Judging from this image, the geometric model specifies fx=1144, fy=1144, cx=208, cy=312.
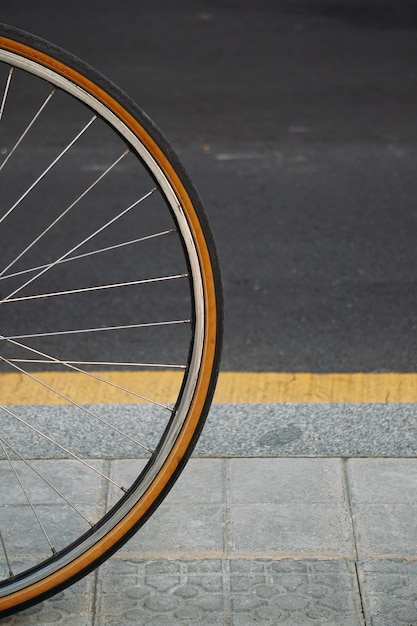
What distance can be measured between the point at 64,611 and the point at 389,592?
80cm

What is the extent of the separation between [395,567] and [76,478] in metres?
0.97

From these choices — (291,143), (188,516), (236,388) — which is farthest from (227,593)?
(291,143)

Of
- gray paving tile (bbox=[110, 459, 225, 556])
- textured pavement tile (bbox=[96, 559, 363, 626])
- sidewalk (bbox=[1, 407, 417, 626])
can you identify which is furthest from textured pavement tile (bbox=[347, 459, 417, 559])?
gray paving tile (bbox=[110, 459, 225, 556])

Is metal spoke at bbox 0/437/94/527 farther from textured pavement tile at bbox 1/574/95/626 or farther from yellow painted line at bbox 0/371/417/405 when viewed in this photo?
yellow painted line at bbox 0/371/417/405

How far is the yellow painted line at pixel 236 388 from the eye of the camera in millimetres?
3910

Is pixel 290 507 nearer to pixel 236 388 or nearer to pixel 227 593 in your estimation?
pixel 227 593

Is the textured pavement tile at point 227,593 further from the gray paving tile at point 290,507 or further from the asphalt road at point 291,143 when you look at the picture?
the asphalt road at point 291,143

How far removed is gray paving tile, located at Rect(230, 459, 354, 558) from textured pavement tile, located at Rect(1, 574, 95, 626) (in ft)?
1.42

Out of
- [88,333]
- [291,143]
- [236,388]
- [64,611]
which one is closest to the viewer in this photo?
[64,611]

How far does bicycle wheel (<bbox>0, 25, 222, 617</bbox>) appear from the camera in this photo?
8.34ft

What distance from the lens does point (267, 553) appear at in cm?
300

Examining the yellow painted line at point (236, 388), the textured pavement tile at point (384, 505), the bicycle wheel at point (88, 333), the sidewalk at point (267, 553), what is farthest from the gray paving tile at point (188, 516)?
the yellow painted line at point (236, 388)

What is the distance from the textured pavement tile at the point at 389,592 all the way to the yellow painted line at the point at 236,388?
1.04 m

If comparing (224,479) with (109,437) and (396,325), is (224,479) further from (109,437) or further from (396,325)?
(396,325)
